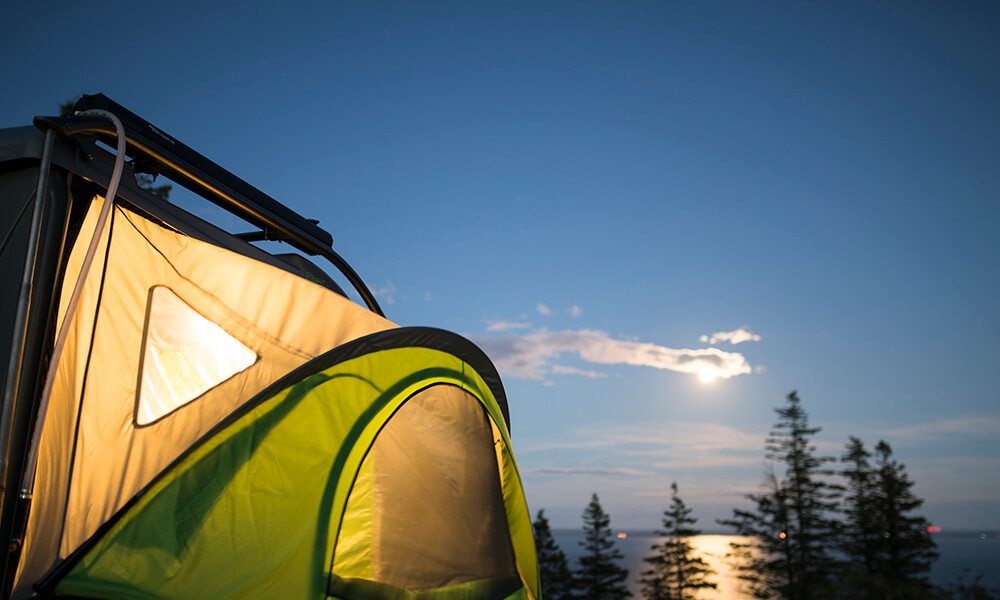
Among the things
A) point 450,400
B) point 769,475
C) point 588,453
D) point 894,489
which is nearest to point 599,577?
point 769,475

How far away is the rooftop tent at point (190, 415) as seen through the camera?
214 cm

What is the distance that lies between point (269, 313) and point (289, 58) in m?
11.9

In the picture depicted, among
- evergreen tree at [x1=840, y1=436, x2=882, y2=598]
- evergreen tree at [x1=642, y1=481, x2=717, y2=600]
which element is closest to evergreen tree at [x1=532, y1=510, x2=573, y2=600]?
evergreen tree at [x1=642, y1=481, x2=717, y2=600]

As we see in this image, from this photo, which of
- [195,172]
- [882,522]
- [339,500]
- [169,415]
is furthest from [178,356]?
[882,522]

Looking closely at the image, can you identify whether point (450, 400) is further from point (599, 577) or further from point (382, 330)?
point (599, 577)

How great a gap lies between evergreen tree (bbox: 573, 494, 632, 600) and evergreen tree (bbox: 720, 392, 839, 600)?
706cm

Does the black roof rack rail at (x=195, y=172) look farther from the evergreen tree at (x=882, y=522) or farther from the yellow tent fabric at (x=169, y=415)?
the evergreen tree at (x=882, y=522)

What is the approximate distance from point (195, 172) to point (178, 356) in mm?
1129

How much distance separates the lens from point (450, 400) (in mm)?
3346

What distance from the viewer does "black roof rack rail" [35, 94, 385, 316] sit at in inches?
95.0

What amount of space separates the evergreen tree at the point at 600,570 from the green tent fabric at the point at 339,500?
109 ft

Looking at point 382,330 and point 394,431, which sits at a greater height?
point 382,330

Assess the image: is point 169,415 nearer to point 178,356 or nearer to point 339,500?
point 178,356

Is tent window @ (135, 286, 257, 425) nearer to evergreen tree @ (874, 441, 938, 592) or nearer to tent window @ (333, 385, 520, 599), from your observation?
tent window @ (333, 385, 520, 599)
